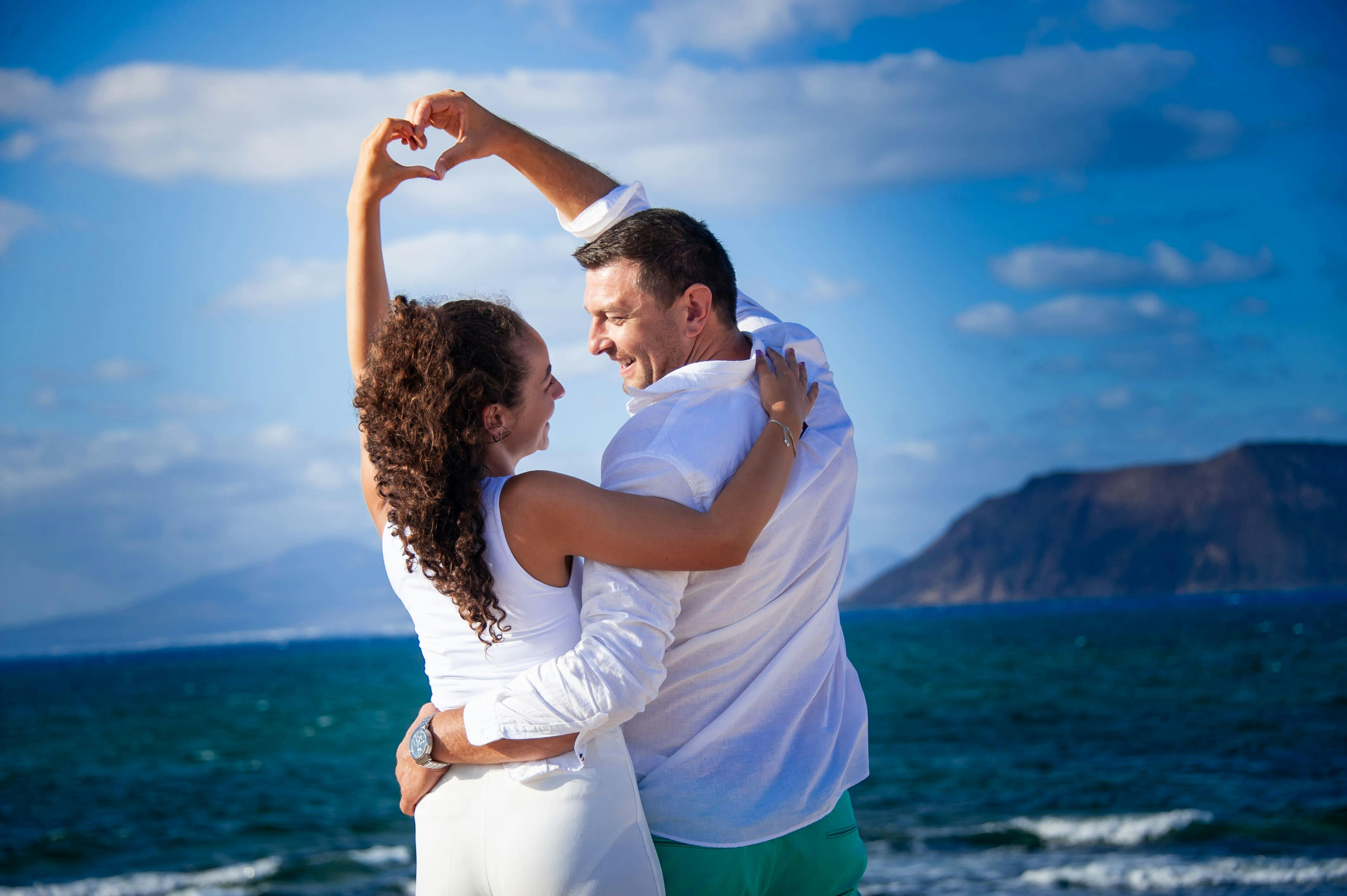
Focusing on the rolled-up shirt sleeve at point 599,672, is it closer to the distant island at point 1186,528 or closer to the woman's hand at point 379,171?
the woman's hand at point 379,171

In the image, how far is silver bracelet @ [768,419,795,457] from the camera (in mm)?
1937

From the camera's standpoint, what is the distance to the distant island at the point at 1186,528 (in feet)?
399

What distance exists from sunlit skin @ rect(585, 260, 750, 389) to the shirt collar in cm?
4

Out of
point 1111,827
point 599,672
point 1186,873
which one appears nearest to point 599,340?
point 599,672

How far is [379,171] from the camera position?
2.31 meters

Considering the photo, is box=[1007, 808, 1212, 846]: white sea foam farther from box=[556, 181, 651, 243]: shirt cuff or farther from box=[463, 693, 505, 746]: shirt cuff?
box=[463, 693, 505, 746]: shirt cuff

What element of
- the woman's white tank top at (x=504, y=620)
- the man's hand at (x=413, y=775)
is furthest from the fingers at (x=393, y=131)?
the man's hand at (x=413, y=775)

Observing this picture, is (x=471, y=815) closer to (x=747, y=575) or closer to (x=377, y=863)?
(x=747, y=575)

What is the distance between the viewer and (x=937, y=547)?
480ft

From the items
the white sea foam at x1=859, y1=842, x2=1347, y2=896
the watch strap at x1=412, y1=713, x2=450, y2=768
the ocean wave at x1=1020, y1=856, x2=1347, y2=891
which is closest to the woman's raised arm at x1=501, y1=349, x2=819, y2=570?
the watch strap at x1=412, y1=713, x2=450, y2=768

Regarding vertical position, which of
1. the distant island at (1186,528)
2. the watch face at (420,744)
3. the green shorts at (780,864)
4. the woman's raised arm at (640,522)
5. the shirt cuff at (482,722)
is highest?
the woman's raised arm at (640,522)

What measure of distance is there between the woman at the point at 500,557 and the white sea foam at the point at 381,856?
587 inches

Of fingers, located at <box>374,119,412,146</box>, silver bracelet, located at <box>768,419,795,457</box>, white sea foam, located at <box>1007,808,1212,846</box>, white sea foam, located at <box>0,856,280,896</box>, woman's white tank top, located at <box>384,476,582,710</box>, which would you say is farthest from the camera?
white sea foam, located at <box>0,856,280,896</box>

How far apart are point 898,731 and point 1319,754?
401 inches
